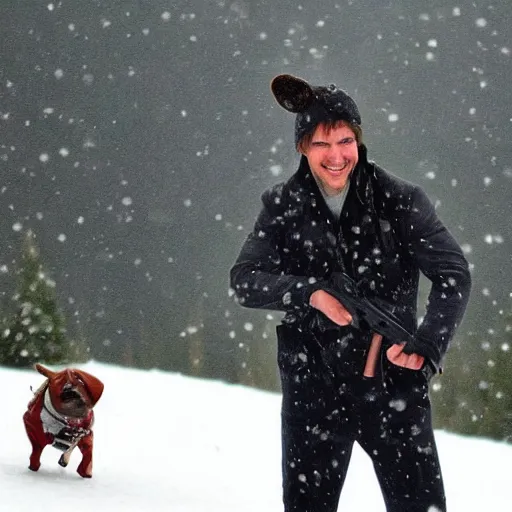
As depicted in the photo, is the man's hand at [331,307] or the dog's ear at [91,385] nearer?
the man's hand at [331,307]

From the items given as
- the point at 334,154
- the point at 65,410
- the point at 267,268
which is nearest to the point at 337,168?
the point at 334,154

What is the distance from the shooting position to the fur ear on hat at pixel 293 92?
3332 millimetres

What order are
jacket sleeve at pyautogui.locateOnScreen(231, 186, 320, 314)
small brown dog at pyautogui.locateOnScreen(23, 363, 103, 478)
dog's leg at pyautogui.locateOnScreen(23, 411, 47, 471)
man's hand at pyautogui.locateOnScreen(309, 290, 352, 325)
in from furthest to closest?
dog's leg at pyautogui.locateOnScreen(23, 411, 47, 471)
small brown dog at pyautogui.locateOnScreen(23, 363, 103, 478)
jacket sleeve at pyautogui.locateOnScreen(231, 186, 320, 314)
man's hand at pyautogui.locateOnScreen(309, 290, 352, 325)

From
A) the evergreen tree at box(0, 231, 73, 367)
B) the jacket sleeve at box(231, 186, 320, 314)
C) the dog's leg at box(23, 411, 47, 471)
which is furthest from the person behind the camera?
the evergreen tree at box(0, 231, 73, 367)

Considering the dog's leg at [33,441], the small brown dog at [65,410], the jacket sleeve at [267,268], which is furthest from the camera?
the dog's leg at [33,441]

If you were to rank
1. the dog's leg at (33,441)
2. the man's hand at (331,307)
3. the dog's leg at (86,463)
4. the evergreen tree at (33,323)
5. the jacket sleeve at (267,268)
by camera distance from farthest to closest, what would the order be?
the evergreen tree at (33,323) → the dog's leg at (86,463) → the dog's leg at (33,441) → the jacket sleeve at (267,268) → the man's hand at (331,307)

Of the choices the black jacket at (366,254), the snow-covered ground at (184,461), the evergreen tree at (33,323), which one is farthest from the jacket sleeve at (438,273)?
the evergreen tree at (33,323)

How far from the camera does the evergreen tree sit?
12453mm

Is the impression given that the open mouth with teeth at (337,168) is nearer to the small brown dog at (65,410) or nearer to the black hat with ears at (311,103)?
the black hat with ears at (311,103)

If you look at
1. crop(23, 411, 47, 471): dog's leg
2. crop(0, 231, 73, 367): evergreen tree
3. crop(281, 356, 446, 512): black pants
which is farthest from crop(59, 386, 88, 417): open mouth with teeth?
crop(0, 231, 73, 367): evergreen tree

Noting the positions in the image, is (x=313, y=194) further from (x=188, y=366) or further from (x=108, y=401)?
(x=188, y=366)

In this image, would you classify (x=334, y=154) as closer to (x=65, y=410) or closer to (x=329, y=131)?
(x=329, y=131)

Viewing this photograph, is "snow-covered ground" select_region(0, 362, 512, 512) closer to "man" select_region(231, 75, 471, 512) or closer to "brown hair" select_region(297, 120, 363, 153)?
"man" select_region(231, 75, 471, 512)

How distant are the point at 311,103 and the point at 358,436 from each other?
3.89 feet
